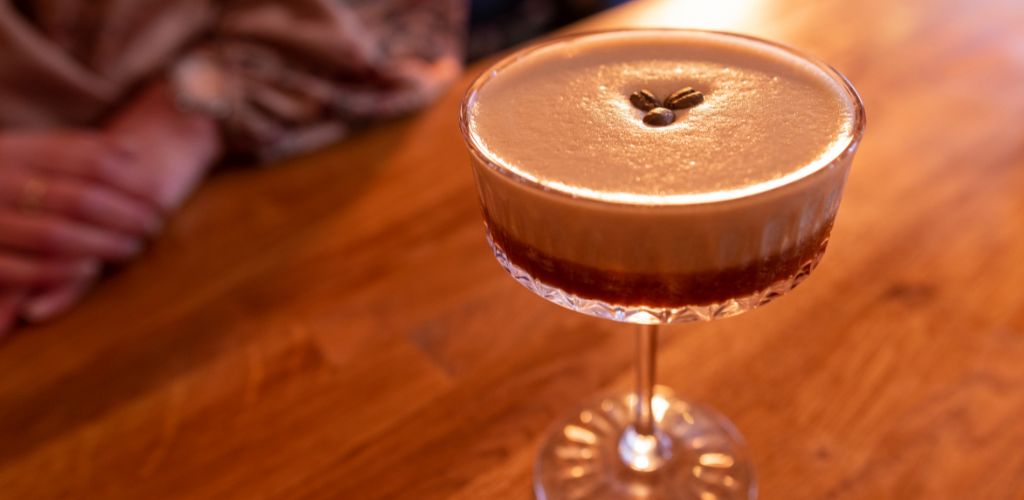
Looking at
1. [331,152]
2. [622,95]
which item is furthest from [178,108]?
[622,95]

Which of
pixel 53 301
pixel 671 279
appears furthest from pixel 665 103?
pixel 53 301

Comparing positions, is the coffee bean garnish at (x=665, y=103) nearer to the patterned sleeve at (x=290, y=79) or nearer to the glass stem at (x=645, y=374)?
the glass stem at (x=645, y=374)

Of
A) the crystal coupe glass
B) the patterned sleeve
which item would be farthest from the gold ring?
the crystal coupe glass

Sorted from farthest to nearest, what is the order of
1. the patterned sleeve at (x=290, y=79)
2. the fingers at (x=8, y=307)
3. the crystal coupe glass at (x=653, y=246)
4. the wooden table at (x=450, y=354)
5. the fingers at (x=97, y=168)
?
the patterned sleeve at (x=290, y=79) → the fingers at (x=97, y=168) → the fingers at (x=8, y=307) → the wooden table at (x=450, y=354) → the crystal coupe glass at (x=653, y=246)

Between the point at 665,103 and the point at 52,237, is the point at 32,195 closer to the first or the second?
the point at 52,237

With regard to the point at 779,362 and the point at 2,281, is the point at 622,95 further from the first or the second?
the point at 2,281

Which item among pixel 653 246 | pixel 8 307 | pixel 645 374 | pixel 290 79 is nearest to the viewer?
pixel 653 246

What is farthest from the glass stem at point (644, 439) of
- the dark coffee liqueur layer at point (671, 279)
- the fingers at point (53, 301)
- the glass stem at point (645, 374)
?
the fingers at point (53, 301)
